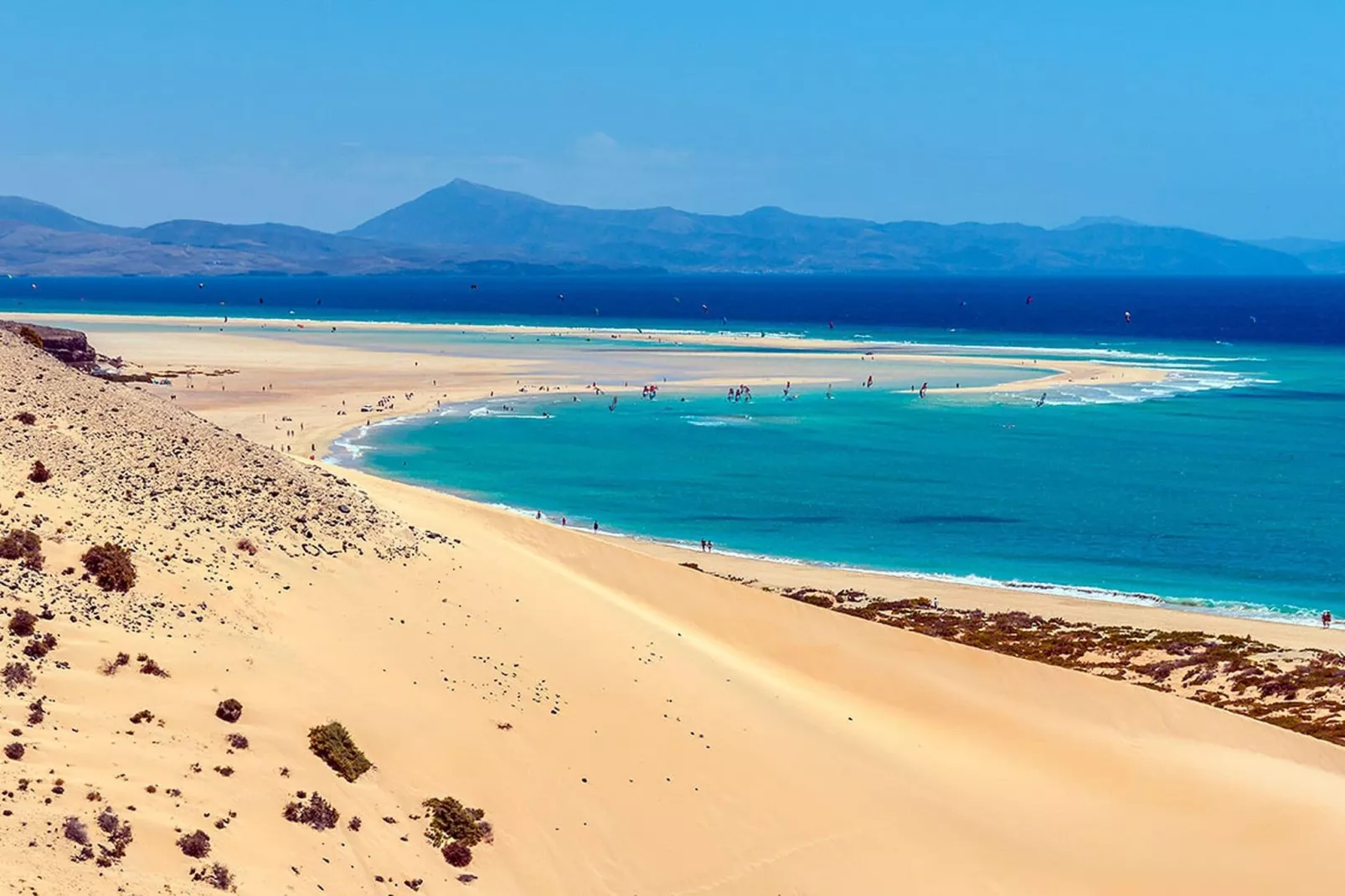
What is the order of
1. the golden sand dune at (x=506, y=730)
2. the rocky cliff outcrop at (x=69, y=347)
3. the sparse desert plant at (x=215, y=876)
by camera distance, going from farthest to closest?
1. the rocky cliff outcrop at (x=69, y=347)
2. the golden sand dune at (x=506, y=730)
3. the sparse desert plant at (x=215, y=876)

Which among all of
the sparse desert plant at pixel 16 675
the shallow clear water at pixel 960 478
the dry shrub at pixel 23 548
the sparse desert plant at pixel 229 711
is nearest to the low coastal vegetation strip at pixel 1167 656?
the shallow clear water at pixel 960 478

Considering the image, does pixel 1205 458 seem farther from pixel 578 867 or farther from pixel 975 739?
pixel 578 867

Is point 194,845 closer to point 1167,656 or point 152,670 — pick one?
point 152,670

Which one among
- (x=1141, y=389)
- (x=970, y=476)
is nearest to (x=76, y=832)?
(x=970, y=476)

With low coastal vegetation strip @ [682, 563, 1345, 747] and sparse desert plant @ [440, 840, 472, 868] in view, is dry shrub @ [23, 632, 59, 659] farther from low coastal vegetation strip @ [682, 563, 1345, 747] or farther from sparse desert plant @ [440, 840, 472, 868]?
low coastal vegetation strip @ [682, 563, 1345, 747]

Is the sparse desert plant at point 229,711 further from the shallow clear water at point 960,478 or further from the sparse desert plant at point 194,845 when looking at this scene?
the shallow clear water at point 960,478
